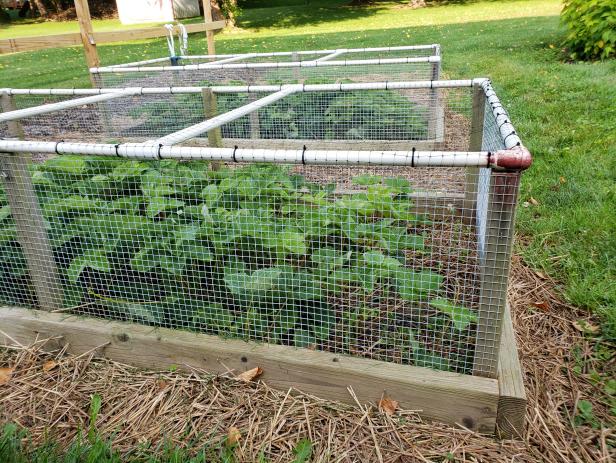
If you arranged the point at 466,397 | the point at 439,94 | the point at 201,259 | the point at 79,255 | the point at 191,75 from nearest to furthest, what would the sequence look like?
1. the point at 466,397
2. the point at 201,259
3. the point at 79,255
4. the point at 439,94
5. the point at 191,75

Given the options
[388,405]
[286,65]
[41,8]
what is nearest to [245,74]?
[286,65]

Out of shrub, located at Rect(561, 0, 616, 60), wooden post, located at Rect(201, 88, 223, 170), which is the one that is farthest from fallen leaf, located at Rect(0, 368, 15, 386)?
shrub, located at Rect(561, 0, 616, 60)

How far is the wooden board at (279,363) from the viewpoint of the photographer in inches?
76.2

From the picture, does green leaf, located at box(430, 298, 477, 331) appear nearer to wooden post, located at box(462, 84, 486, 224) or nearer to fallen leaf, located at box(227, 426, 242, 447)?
fallen leaf, located at box(227, 426, 242, 447)

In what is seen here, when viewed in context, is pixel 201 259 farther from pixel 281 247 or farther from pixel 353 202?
pixel 353 202

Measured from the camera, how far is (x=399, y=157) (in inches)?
66.7

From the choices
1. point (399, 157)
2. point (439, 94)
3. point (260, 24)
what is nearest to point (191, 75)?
point (439, 94)

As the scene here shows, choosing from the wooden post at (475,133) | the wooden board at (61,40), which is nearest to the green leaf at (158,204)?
the wooden post at (475,133)

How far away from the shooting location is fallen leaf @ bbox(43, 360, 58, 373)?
2326 millimetres

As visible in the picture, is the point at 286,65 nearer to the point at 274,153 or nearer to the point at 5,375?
the point at 274,153

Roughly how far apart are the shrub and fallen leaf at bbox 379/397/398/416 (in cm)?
756

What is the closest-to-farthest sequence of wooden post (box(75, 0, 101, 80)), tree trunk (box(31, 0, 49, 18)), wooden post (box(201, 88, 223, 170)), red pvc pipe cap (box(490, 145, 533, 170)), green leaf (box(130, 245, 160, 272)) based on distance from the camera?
red pvc pipe cap (box(490, 145, 533, 170))
green leaf (box(130, 245, 160, 272))
wooden post (box(201, 88, 223, 170))
wooden post (box(75, 0, 101, 80))
tree trunk (box(31, 0, 49, 18))

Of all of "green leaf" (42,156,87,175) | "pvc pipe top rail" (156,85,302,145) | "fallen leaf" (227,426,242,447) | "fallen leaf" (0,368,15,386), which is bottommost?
"fallen leaf" (227,426,242,447)

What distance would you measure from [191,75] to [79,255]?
12.5 feet
